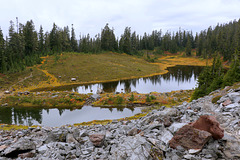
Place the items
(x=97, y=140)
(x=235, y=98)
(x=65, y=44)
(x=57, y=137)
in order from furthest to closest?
(x=65, y=44) < (x=235, y=98) < (x=57, y=137) < (x=97, y=140)

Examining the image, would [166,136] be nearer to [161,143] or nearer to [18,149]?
[161,143]

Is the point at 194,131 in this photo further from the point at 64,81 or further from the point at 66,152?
the point at 64,81

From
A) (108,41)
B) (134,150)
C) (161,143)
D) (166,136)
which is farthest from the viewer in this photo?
(108,41)

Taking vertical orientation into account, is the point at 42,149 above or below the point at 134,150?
below

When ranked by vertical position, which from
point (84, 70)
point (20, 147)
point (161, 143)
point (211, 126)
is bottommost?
point (20, 147)

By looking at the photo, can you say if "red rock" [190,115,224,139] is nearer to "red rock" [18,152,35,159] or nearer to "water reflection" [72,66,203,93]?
"red rock" [18,152,35,159]

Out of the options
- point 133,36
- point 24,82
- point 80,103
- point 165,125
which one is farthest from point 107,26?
point 165,125

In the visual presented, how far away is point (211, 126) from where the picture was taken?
830 cm

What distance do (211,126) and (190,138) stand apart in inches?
53.7

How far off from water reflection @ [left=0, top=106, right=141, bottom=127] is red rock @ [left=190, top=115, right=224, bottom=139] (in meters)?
24.7

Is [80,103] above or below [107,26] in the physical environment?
below

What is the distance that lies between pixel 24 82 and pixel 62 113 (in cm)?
3410

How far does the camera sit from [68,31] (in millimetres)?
124625

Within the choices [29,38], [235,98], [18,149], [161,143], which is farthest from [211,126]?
[29,38]
